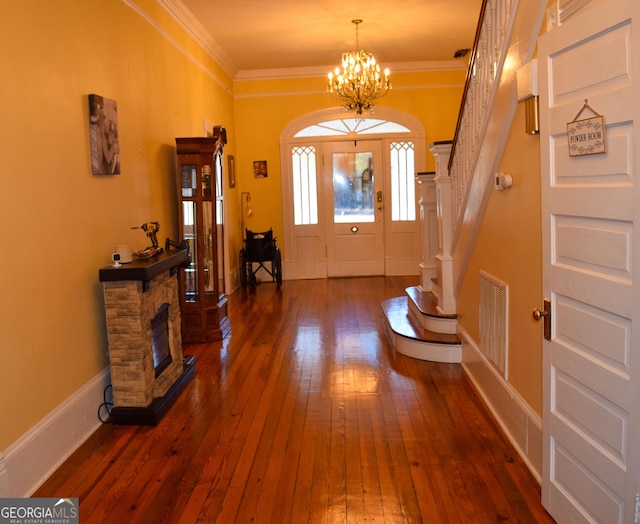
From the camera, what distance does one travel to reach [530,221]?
2.86m

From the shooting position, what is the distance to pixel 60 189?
10.8 ft

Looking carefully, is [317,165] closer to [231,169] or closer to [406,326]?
[231,169]

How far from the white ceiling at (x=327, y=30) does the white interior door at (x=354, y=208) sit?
1.36m

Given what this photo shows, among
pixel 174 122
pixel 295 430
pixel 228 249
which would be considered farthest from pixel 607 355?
pixel 228 249

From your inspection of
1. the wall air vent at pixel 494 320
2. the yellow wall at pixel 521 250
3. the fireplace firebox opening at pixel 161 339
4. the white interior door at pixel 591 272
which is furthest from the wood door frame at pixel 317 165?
the white interior door at pixel 591 272

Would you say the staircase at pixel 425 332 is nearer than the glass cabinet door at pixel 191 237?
Yes

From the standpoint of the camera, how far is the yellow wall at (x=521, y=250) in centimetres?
280

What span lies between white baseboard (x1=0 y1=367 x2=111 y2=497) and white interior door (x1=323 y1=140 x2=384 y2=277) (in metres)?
5.84

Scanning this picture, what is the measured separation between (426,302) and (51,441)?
134 inches

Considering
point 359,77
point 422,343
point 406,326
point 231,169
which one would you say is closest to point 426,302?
point 406,326

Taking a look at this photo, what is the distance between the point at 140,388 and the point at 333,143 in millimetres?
6236

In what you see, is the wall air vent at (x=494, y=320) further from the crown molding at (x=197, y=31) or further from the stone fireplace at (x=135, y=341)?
the crown molding at (x=197, y=31)

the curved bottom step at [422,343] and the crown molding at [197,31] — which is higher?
the crown molding at [197,31]

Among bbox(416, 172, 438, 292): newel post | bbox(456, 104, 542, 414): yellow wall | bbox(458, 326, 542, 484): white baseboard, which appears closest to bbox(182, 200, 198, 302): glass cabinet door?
bbox(416, 172, 438, 292): newel post
